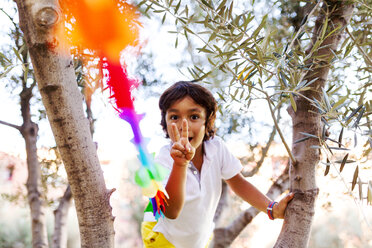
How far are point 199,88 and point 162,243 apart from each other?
645 millimetres

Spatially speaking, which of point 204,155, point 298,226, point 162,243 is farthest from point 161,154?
point 298,226

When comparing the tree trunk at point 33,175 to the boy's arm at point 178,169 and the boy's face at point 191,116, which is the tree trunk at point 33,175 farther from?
the boy's arm at point 178,169

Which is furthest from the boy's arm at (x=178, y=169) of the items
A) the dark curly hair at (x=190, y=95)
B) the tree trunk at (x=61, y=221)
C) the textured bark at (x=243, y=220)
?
the textured bark at (x=243, y=220)

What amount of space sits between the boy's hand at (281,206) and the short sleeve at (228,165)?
0.35m

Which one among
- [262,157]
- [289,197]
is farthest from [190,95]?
[262,157]

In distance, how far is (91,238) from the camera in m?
0.69

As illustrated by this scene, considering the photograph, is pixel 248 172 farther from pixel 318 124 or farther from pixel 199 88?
pixel 318 124

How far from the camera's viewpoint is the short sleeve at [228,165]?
4.98 feet

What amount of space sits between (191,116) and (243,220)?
207 cm

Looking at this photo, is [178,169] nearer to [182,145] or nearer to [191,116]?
[182,145]

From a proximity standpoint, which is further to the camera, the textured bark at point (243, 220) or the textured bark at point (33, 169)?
the textured bark at point (243, 220)

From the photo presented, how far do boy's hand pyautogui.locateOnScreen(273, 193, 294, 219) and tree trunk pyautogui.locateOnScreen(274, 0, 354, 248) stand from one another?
2cm

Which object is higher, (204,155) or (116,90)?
(204,155)

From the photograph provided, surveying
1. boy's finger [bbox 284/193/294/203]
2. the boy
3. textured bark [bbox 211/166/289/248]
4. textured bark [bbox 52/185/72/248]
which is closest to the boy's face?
the boy
